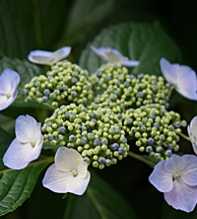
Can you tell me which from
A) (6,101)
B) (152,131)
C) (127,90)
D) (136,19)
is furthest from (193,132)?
(136,19)

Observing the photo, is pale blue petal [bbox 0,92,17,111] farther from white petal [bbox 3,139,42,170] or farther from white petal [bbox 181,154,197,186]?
white petal [bbox 181,154,197,186]

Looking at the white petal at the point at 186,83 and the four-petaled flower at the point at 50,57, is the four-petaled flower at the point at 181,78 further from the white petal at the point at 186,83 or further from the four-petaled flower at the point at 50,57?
the four-petaled flower at the point at 50,57

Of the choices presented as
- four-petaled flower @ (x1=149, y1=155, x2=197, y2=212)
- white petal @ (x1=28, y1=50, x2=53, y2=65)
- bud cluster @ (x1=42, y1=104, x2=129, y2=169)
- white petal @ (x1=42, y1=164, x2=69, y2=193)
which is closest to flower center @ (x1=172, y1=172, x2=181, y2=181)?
four-petaled flower @ (x1=149, y1=155, x2=197, y2=212)

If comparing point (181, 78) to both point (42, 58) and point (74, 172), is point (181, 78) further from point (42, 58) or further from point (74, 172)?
point (74, 172)

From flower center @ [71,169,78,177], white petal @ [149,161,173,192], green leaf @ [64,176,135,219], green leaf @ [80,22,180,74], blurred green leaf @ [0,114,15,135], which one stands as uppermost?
white petal @ [149,161,173,192]

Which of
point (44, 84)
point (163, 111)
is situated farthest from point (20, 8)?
point (163, 111)
